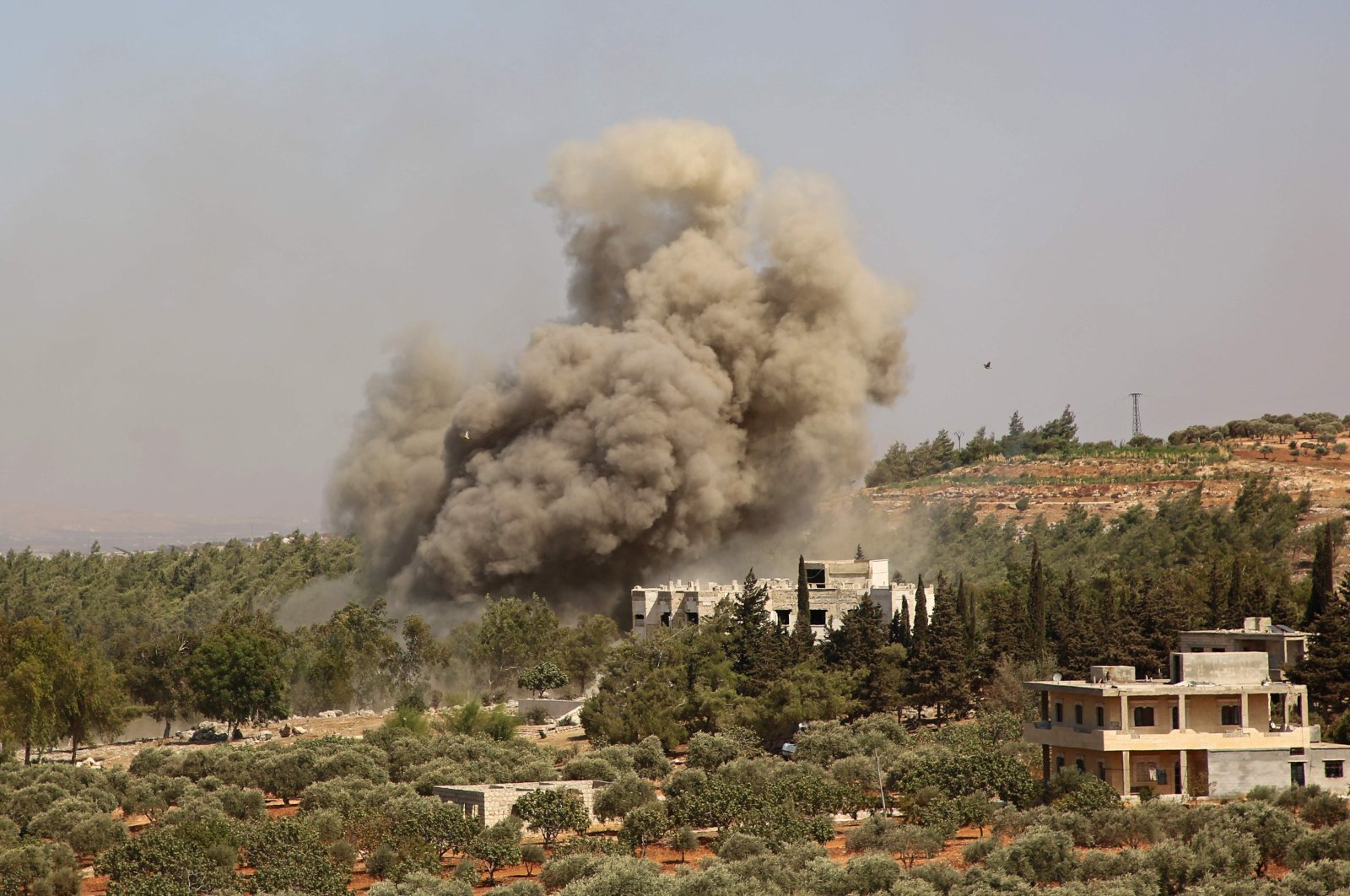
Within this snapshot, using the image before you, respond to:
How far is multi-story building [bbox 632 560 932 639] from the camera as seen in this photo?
54.4 metres

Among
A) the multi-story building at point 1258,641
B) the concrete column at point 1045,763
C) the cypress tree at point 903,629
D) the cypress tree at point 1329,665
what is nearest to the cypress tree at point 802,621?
the cypress tree at point 903,629

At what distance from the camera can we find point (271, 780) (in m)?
38.5

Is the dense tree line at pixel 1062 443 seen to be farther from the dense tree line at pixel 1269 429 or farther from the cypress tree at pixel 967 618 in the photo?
the cypress tree at pixel 967 618

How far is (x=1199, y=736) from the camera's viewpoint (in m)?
34.0

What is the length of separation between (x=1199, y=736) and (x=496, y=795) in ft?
42.9

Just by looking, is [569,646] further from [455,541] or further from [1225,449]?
[1225,449]

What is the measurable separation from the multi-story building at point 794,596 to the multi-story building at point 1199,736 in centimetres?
1845

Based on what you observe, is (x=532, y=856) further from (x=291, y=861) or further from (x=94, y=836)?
(x=94, y=836)

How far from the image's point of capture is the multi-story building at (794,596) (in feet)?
178

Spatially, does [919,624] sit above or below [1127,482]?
below

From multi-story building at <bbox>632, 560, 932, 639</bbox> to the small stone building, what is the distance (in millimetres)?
18187

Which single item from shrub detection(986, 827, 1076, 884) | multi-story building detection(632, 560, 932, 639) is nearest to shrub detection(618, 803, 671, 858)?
shrub detection(986, 827, 1076, 884)

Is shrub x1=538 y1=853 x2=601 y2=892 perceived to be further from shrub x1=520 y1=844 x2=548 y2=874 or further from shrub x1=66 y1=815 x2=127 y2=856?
shrub x1=66 y1=815 x2=127 y2=856

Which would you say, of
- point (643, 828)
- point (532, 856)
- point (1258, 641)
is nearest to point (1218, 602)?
point (1258, 641)
